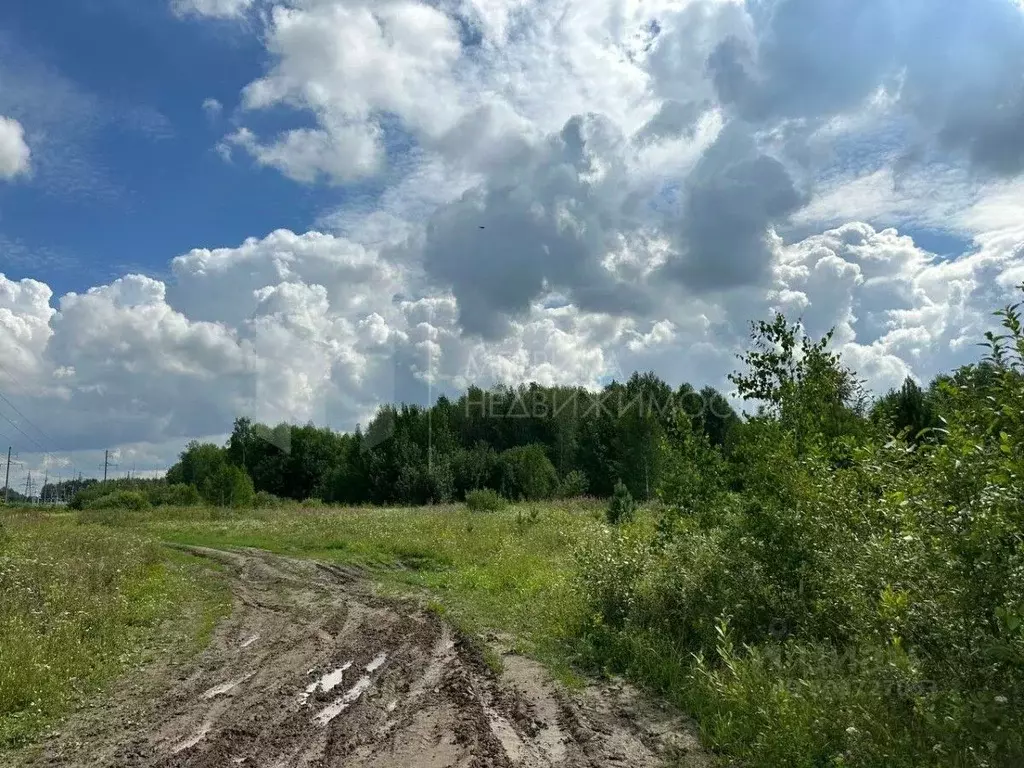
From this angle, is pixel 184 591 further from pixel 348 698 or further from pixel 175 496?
pixel 175 496

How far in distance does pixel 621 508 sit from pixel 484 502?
13276 mm

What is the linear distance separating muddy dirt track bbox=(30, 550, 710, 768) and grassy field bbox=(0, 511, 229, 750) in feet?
1.80

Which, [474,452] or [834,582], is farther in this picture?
[474,452]

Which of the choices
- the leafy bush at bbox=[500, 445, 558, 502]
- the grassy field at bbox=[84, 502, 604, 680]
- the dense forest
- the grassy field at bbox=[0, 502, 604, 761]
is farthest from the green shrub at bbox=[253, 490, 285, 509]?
the grassy field at bbox=[0, 502, 604, 761]

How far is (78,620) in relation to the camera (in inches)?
428

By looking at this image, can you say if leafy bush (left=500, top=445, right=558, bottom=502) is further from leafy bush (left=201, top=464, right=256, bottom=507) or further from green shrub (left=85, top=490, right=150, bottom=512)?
green shrub (left=85, top=490, right=150, bottom=512)

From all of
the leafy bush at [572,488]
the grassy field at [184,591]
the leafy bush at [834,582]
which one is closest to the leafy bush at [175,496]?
the leafy bush at [572,488]

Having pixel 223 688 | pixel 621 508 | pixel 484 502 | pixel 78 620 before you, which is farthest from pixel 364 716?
pixel 484 502

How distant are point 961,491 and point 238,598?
543 inches

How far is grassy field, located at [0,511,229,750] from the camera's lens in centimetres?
793

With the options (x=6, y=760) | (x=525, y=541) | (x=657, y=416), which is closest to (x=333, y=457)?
(x=525, y=541)

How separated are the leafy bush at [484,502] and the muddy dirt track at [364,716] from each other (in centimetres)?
2567

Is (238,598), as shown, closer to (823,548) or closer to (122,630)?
(122,630)

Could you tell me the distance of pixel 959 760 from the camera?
15.7 ft
